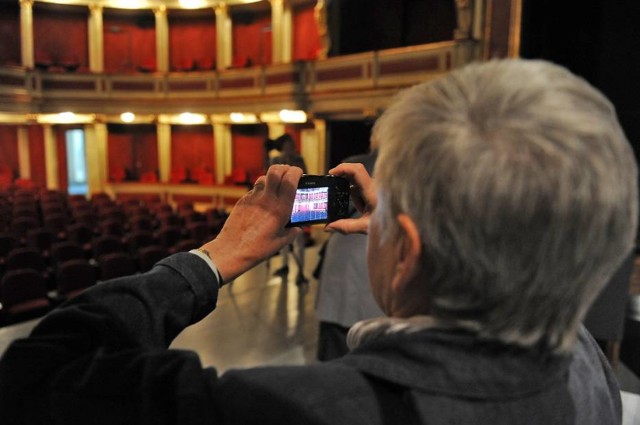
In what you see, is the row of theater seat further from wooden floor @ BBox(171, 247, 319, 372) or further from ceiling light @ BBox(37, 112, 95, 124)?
ceiling light @ BBox(37, 112, 95, 124)

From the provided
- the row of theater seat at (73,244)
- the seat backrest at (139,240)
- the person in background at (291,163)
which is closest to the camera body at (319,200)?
the person in background at (291,163)

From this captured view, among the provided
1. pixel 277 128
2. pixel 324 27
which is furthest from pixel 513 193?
pixel 277 128

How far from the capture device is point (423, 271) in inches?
24.8

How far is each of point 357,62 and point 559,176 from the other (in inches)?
386

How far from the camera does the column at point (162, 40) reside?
1519cm

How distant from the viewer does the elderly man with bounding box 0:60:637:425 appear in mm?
557

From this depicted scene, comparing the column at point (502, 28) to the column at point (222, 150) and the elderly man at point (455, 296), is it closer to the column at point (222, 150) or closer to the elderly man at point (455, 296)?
the elderly man at point (455, 296)

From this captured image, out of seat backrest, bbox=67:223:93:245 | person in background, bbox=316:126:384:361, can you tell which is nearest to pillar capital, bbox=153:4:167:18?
seat backrest, bbox=67:223:93:245

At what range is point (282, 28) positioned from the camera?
13.6 m

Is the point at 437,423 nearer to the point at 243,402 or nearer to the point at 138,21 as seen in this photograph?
the point at 243,402

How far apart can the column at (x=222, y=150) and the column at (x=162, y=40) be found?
8.95 feet

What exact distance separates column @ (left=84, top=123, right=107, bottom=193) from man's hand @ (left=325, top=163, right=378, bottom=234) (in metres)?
15.1

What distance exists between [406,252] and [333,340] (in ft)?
7.53

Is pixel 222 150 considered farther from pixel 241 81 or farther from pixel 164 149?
pixel 241 81
